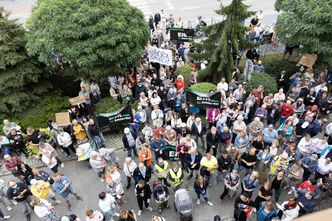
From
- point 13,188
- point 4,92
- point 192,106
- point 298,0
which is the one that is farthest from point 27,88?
point 298,0

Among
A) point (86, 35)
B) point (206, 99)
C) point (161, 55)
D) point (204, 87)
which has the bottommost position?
point (204, 87)

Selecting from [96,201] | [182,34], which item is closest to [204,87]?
[182,34]

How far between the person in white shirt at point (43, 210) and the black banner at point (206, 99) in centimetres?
619

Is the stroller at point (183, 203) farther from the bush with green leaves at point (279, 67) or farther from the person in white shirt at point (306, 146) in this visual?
the bush with green leaves at point (279, 67)

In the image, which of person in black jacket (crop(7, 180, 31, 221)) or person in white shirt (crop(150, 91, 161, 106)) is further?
person in white shirt (crop(150, 91, 161, 106))

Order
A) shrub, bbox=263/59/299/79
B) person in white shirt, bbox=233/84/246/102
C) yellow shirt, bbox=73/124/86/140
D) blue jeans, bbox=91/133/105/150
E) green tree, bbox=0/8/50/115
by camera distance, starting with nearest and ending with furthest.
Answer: yellow shirt, bbox=73/124/86/140
blue jeans, bbox=91/133/105/150
person in white shirt, bbox=233/84/246/102
green tree, bbox=0/8/50/115
shrub, bbox=263/59/299/79

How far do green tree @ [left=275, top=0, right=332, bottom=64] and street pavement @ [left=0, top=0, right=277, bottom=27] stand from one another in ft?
24.9

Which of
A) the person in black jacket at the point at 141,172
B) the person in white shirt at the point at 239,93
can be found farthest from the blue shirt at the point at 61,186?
the person in white shirt at the point at 239,93

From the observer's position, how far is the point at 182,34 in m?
15.8

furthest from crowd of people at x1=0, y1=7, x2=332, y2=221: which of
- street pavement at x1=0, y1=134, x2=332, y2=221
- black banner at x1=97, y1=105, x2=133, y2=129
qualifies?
black banner at x1=97, y1=105, x2=133, y2=129

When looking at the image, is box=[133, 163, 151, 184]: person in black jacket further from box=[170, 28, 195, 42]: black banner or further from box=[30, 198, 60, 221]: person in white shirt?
box=[170, 28, 195, 42]: black banner

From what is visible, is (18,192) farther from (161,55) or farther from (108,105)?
(161,55)

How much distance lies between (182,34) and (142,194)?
28.3 ft

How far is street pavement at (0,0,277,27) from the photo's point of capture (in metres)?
22.7
